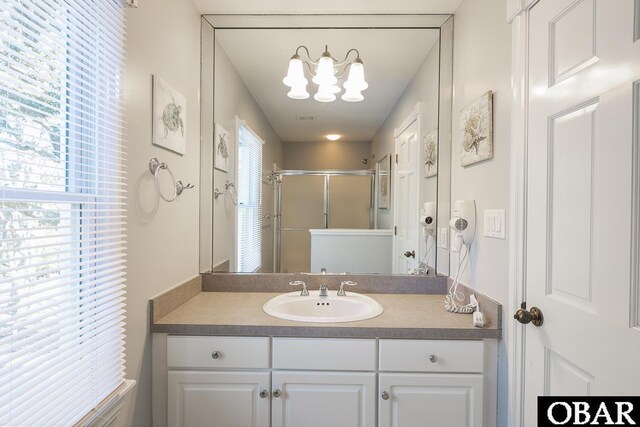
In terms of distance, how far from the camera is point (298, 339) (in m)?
1.28

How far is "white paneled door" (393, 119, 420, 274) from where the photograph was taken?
1835 millimetres

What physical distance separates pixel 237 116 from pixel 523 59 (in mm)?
1431

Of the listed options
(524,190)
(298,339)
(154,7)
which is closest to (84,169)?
(154,7)

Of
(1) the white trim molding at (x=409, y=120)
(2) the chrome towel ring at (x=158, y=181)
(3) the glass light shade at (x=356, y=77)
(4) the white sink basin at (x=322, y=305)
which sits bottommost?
(4) the white sink basin at (x=322, y=305)

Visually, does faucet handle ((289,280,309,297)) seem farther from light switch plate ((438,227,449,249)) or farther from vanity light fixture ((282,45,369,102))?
vanity light fixture ((282,45,369,102))

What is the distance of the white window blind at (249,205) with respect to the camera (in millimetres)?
1854

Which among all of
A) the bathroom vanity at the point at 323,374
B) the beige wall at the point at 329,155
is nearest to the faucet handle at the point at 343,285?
the bathroom vanity at the point at 323,374

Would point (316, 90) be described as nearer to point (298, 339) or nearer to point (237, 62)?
point (237, 62)

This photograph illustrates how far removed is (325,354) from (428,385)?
1.40ft

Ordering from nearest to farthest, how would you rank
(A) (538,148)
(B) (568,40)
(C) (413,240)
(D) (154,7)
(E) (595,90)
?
1. (E) (595,90)
2. (B) (568,40)
3. (A) (538,148)
4. (D) (154,7)
5. (C) (413,240)

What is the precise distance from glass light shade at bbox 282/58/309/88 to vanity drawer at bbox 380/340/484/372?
1.36 meters

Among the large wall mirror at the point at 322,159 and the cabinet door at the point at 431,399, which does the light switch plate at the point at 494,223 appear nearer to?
the large wall mirror at the point at 322,159

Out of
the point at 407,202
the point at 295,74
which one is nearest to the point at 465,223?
the point at 407,202

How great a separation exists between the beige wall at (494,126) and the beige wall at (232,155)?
1.01 meters
